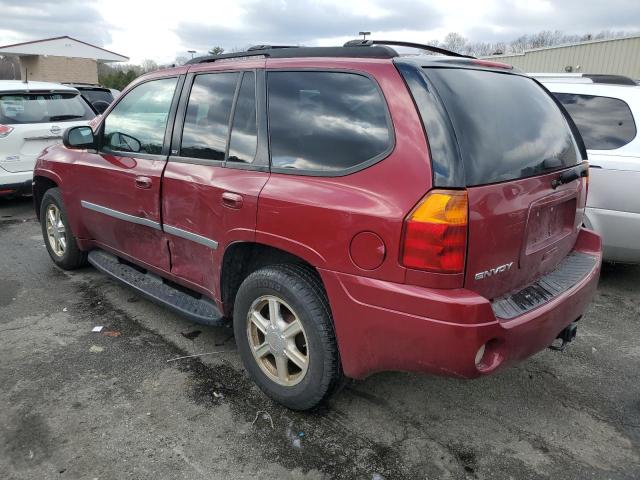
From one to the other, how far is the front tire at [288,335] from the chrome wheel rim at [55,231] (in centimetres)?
275

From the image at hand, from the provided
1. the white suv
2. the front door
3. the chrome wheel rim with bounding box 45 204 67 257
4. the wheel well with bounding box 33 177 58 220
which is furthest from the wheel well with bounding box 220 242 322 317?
the white suv

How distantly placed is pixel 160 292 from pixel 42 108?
5.34 meters

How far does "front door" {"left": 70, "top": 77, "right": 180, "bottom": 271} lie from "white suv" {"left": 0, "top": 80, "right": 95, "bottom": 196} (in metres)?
3.43

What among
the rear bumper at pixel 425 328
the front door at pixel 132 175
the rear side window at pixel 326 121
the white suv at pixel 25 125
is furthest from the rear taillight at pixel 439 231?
the white suv at pixel 25 125

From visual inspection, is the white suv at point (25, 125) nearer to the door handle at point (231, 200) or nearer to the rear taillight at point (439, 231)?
the door handle at point (231, 200)

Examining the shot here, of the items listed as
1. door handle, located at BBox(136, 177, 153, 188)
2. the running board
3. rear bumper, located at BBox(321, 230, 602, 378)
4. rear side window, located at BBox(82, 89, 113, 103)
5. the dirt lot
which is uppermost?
rear side window, located at BBox(82, 89, 113, 103)

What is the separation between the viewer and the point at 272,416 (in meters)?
2.88

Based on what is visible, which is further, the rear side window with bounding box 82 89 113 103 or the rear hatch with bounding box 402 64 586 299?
the rear side window with bounding box 82 89 113 103

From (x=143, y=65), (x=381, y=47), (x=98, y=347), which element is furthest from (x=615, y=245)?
(x=143, y=65)

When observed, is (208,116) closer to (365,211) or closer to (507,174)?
(365,211)

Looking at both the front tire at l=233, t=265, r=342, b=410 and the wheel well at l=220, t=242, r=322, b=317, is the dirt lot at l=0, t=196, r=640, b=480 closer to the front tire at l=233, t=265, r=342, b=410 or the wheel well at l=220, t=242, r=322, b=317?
the front tire at l=233, t=265, r=342, b=410

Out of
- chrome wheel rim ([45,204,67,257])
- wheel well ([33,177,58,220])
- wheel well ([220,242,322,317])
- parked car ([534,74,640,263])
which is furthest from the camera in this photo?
wheel well ([33,177,58,220])

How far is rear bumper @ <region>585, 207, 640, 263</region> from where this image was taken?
4.25 m

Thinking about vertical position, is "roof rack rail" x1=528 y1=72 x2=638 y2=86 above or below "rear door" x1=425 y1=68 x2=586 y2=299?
above
